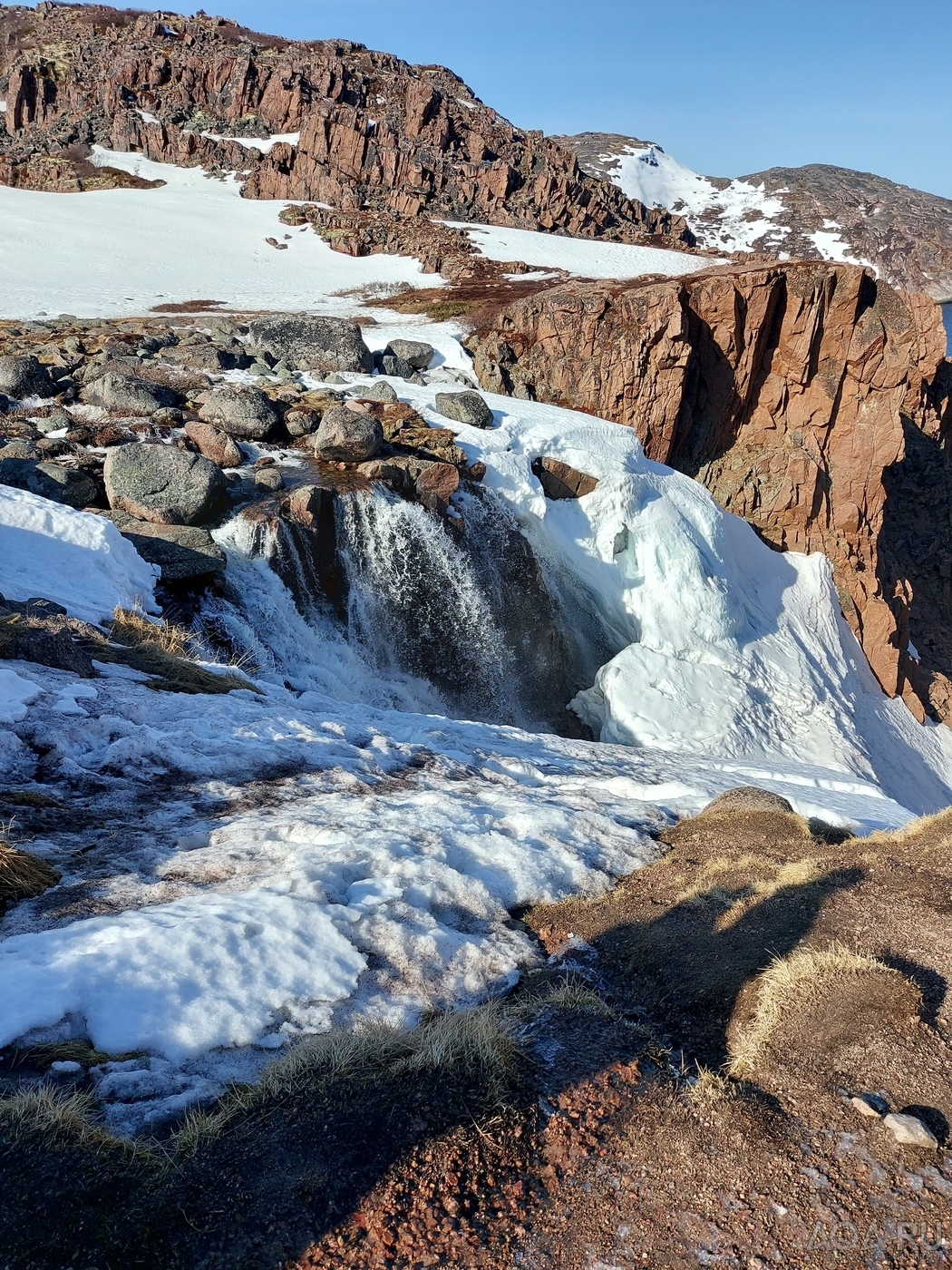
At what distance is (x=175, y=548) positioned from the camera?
12188mm

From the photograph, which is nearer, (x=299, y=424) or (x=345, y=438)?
(x=345, y=438)

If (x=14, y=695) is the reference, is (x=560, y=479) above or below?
above

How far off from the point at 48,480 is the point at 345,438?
5.35 meters

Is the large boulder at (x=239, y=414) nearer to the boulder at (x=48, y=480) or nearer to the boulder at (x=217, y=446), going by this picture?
the boulder at (x=217, y=446)

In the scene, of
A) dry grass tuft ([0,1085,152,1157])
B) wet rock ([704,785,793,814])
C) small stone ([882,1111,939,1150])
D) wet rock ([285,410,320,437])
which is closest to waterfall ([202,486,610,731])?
wet rock ([285,410,320,437])

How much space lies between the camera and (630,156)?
267ft

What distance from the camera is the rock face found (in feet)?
76.7

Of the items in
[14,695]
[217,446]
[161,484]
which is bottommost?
[14,695]

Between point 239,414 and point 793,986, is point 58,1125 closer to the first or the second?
point 793,986

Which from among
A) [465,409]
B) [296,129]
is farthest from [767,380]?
[296,129]

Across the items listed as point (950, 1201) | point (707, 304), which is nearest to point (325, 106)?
point (707, 304)

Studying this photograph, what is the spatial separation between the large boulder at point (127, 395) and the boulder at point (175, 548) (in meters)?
3.78

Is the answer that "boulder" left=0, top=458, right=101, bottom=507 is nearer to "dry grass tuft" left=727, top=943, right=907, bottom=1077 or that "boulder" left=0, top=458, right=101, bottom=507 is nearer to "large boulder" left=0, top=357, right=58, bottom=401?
"large boulder" left=0, top=357, right=58, bottom=401

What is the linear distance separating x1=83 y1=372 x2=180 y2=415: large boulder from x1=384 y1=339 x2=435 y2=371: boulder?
793cm
